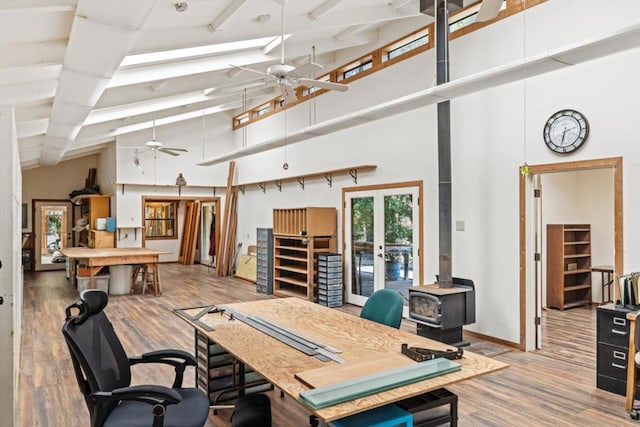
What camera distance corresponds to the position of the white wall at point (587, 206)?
7.57 m

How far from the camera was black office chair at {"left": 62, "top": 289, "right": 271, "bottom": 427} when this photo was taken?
220cm

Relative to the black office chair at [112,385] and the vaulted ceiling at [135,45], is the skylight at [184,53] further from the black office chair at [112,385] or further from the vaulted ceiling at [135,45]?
the black office chair at [112,385]

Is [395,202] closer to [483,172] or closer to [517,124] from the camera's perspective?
[483,172]

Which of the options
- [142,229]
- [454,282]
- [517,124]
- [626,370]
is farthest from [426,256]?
[142,229]

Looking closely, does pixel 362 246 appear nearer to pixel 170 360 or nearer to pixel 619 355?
pixel 619 355

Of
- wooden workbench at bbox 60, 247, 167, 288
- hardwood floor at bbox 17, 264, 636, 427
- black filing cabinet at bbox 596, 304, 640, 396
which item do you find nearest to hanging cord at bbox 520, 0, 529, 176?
black filing cabinet at bbox 596, 304, 640, 396

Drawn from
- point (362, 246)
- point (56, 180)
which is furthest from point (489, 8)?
point (56, 180)

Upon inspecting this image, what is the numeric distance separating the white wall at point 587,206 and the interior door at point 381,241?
2.69 metres

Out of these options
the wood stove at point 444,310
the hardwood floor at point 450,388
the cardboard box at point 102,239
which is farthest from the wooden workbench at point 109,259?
the wood stove at point 444,310

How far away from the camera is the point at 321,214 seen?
7766 mm

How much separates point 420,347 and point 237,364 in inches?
63.6

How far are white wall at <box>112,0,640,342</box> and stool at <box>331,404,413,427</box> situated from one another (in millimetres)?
3189

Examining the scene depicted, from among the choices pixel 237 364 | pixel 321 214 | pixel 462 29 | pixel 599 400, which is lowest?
pixel 599 400

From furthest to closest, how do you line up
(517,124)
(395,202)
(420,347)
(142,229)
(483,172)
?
(142,229), (395,202), (483,172), (517,124), (420,347)
